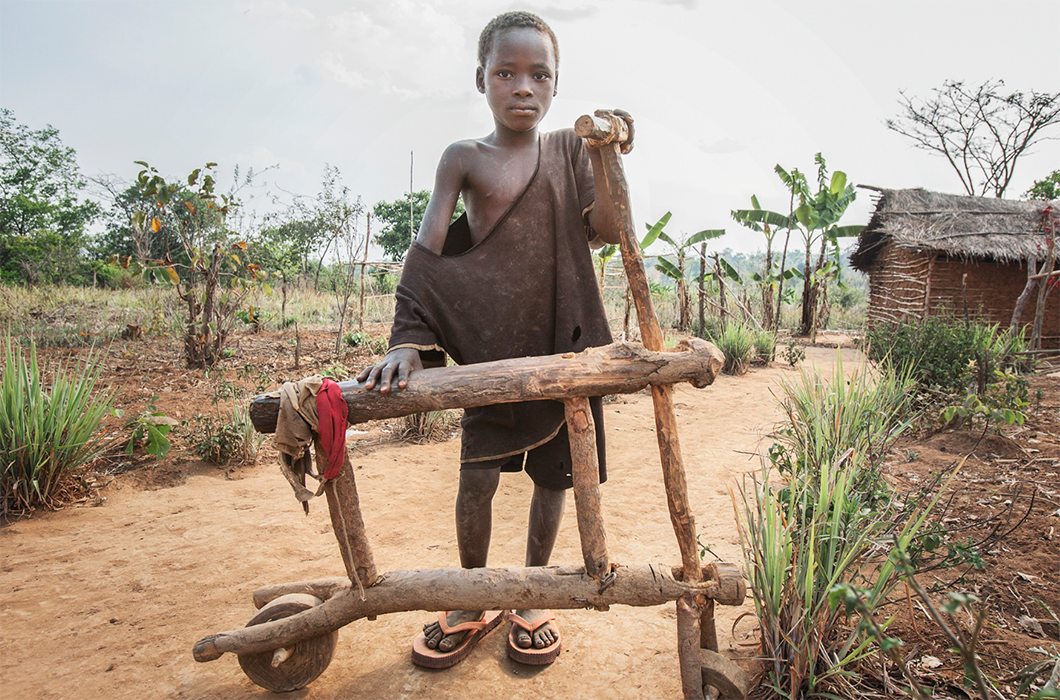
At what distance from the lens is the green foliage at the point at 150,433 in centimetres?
365

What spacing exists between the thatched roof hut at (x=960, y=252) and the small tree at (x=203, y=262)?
30.7 ft

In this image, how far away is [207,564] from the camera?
8.80ft

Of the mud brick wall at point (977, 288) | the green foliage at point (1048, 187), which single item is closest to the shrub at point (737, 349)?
the mud brick wall at point (977, 288)

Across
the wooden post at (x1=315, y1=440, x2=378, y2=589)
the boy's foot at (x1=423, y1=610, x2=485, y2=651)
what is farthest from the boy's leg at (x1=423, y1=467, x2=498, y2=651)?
the wooden post at (x1=315, y1=440, x2=378, y2=589)

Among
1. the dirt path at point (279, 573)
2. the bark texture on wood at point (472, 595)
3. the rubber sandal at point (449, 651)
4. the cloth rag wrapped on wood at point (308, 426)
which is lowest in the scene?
the dirt path at point (279, 573)

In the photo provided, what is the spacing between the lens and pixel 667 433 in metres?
1.58

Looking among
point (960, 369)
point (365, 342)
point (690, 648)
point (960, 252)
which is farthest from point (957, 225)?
point (690, 648)

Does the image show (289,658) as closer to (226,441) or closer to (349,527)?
(349,527)

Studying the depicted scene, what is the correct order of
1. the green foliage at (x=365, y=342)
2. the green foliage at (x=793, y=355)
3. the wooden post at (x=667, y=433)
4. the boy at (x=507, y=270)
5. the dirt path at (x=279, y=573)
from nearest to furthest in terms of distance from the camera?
the wooden post at (x=667, y=433) → the boy at (x=507, y=270) → the dirt path at (x=279, y=573) → the green foliage at (x=793, y=355) → the green foliage at (x=365, y=342)

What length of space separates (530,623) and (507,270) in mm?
1187

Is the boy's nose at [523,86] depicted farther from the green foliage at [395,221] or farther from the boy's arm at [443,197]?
the green foliage at [395,221]

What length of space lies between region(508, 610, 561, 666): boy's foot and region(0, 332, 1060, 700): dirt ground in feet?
0.17

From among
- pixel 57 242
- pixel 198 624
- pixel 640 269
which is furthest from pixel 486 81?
pixel 57 242

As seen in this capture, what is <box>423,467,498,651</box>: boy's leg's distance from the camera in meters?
1.85
